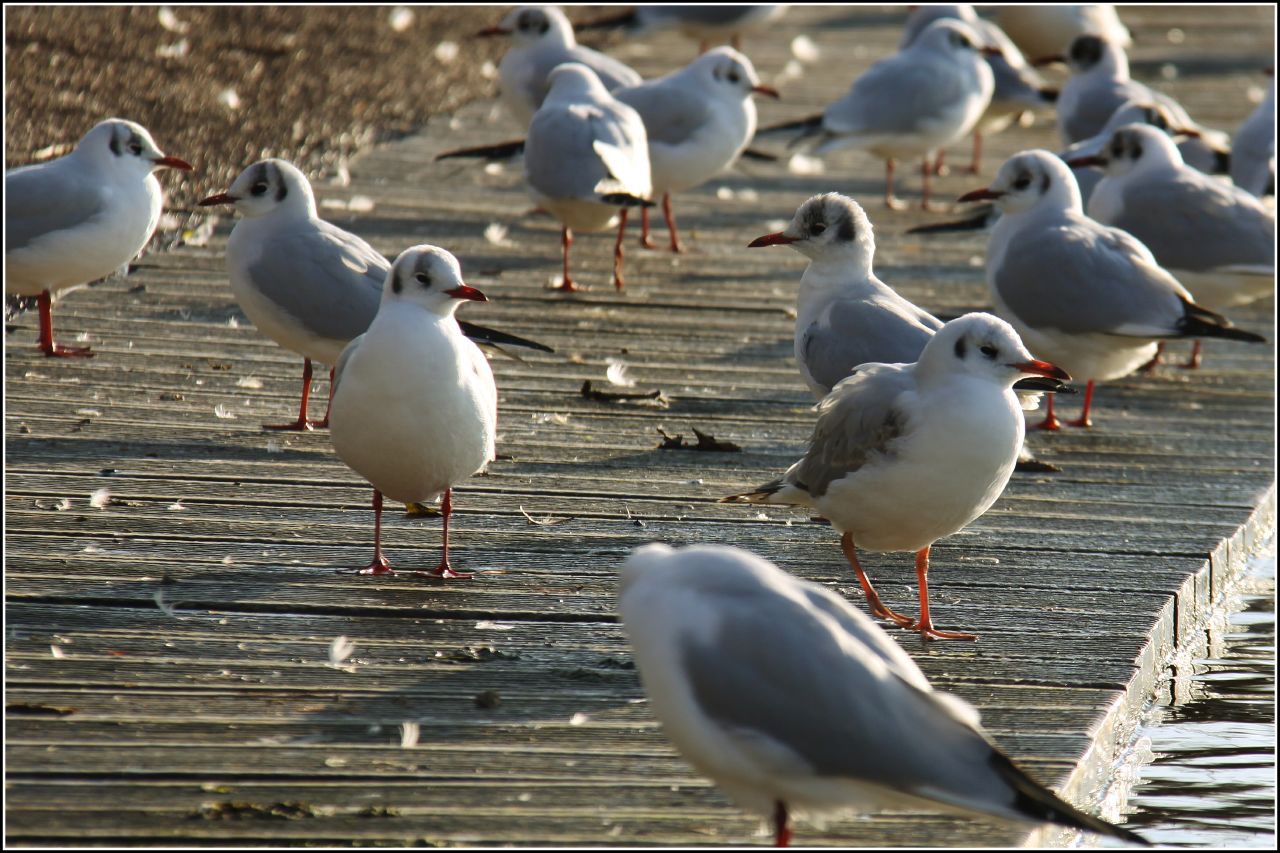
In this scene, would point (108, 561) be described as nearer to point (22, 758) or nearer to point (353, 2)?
point (22, 758)

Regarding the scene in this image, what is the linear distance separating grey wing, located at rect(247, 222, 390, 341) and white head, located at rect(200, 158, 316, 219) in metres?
0.12

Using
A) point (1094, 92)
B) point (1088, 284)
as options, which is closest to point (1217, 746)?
point (1088, 284)

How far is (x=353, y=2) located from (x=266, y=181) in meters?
8.15

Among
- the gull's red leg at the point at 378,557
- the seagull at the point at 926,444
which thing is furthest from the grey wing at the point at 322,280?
the seagull at the point at 926,444

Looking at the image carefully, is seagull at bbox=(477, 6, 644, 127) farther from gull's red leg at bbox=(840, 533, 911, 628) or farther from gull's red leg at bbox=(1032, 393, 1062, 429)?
gull's red leg at bbox=(840, 533, 911, 628)

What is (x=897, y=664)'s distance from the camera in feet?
9.87

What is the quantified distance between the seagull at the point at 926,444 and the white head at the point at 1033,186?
2.40 meters

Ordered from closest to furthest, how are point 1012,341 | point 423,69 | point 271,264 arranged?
point 1012,341, point 271,264, point 423,69

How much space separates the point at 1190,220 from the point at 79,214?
4425 mm

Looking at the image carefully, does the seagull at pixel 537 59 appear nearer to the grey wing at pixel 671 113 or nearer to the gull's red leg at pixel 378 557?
the grey wing at pixel 671 113

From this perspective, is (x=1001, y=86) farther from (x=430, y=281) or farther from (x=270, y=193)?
(x=430, y=281)

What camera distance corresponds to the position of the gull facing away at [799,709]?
284 cm

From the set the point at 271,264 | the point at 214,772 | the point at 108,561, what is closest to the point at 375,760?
the point at 214,772

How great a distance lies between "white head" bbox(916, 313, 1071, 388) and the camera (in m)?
4.05
